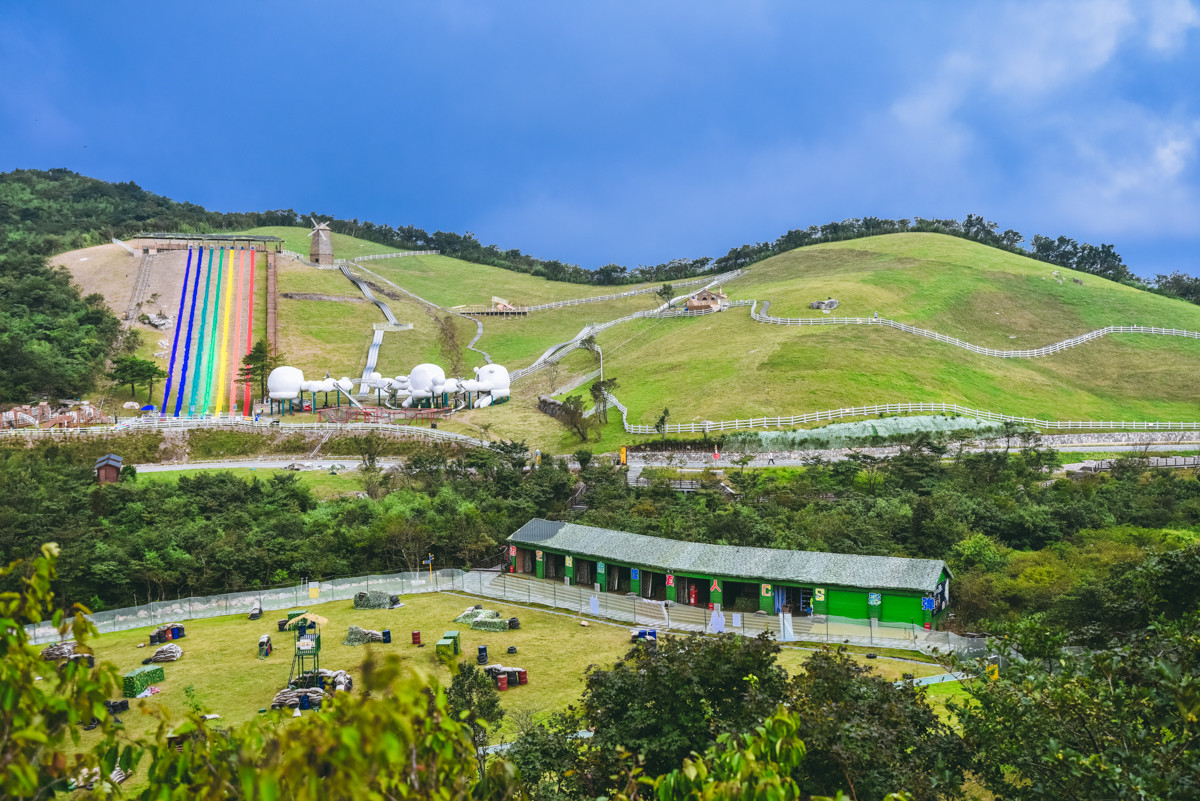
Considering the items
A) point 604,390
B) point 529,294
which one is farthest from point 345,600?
point 529,294

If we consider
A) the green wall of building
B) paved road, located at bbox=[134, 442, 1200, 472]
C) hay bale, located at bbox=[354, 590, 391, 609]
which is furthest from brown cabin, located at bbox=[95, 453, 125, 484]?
the green wall of building

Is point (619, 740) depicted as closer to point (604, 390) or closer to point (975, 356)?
point (604, 390)

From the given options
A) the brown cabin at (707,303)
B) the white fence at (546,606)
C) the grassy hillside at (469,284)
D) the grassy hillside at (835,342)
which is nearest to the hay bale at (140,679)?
the white fence at (546,606)

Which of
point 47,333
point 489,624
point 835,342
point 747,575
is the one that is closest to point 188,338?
point 47,333

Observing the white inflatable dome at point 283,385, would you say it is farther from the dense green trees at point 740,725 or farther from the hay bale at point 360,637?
the dense green trees at point 740,725

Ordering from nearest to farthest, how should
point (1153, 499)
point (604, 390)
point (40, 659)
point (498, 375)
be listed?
point (40, 659)
point (1153, 499)
point (604, 390)
point (498, 375)

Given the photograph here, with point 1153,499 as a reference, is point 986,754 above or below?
below
